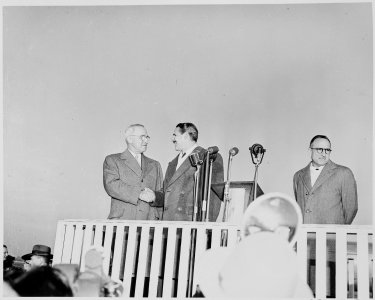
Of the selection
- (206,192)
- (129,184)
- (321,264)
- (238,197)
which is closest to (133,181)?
(129,184)

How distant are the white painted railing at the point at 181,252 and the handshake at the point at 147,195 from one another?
47cm

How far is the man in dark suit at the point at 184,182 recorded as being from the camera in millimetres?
4293

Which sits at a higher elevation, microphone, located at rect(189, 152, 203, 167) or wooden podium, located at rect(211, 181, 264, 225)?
microphone, located at rect(189, 152, 203, 167)

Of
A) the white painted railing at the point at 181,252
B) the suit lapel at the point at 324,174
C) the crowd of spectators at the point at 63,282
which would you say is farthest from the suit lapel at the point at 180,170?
the crowd of spectators at the point at 63,282

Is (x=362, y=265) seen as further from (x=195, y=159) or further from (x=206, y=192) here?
(x=195, y=159)

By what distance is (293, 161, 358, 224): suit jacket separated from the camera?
3938 mm

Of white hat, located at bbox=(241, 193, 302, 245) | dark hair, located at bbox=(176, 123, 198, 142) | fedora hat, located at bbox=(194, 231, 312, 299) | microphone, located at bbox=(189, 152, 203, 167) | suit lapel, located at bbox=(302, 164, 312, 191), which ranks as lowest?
fedora hat, located at bbox=(194, 231, 312, 299)

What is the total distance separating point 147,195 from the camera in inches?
170

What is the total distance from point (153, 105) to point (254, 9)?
65.5 inches

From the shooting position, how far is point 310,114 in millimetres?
5434

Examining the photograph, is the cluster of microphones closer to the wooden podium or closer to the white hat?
the wooden podium

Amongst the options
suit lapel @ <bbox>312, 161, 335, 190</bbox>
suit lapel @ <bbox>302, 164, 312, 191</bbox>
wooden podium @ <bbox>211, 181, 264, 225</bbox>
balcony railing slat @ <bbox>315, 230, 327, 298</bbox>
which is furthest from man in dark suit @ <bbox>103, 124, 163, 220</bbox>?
balcony railing slat @ <bbox>315, 230, 327, 298</bbox>

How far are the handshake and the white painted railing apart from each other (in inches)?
18.3

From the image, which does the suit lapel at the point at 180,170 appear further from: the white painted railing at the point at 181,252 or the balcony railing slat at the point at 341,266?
the balcony railing slat at the point at 341,266
